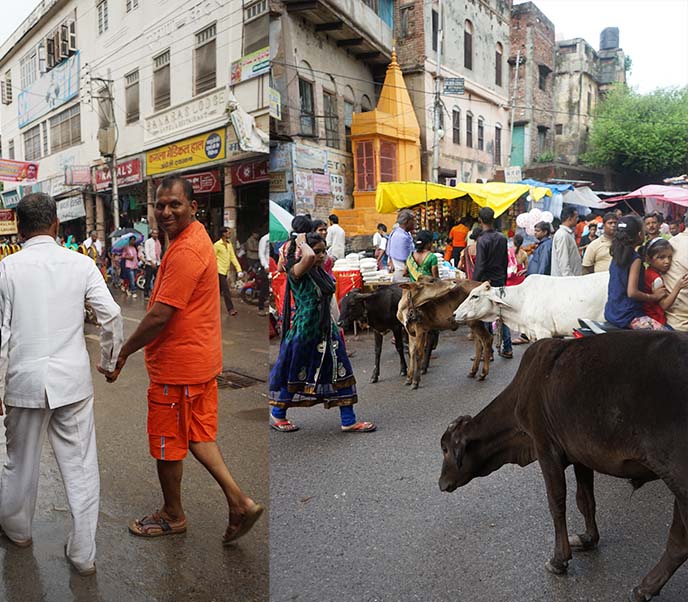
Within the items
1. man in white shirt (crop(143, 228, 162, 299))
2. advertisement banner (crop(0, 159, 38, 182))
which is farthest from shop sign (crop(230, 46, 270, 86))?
advertisement banner (crop(0, 159, 38, 182))

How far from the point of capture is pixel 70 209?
1.72 metres

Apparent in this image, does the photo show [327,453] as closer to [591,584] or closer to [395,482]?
[395,482]

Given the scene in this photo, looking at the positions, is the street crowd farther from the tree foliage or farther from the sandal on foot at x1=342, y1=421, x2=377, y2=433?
the tree foliage

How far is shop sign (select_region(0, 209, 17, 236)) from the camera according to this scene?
1.71 metres

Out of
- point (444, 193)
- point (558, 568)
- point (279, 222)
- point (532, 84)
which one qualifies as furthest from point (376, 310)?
point (558, 568)

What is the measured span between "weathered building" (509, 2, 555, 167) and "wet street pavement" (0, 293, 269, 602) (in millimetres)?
1783

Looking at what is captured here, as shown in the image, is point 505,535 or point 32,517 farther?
point 505,535

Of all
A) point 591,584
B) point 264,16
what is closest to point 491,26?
point 264,16

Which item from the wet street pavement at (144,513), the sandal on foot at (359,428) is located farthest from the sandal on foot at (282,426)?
the wet street pavement at (144,513)

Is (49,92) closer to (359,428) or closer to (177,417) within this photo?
(177,417)

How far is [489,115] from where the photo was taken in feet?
9.53

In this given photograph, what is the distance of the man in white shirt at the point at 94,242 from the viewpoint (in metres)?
1.71

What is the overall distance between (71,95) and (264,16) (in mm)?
665

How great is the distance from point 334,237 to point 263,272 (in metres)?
1.40
